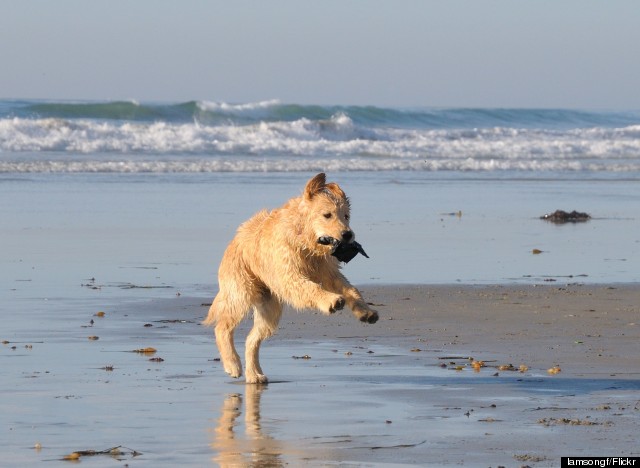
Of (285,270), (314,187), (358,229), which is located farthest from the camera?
(358,229)

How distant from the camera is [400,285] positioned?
36.3 ft

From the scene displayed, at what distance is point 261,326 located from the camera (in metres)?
7.61

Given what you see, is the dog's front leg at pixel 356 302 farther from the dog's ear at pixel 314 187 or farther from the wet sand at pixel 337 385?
the dog's ear at pixel 314 187

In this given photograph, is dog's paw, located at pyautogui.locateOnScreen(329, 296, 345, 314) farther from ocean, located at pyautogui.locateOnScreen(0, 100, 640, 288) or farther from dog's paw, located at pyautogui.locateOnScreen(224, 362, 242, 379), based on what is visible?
ocean, located at pyautogui.locateOnScreen(0, 100, 640, 288)

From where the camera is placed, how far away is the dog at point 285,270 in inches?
272

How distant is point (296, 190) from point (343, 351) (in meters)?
12.7

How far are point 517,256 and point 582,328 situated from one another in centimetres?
428

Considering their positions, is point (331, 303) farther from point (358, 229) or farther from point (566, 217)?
point (566, 217)

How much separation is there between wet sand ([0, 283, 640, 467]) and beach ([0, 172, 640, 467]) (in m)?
0.02

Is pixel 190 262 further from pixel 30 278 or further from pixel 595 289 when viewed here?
pixel 595 289

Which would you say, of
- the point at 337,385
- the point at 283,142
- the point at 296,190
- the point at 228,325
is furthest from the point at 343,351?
the point at 283,142

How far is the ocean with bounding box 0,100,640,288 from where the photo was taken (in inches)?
488

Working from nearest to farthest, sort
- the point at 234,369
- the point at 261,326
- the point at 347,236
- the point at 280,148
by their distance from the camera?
the point at 347,236 → the point at 234,369 → the point at 261,326 → the point at 280,148

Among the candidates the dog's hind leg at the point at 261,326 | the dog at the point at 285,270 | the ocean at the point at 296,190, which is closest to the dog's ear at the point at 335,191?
the dog at the point at 285,270
